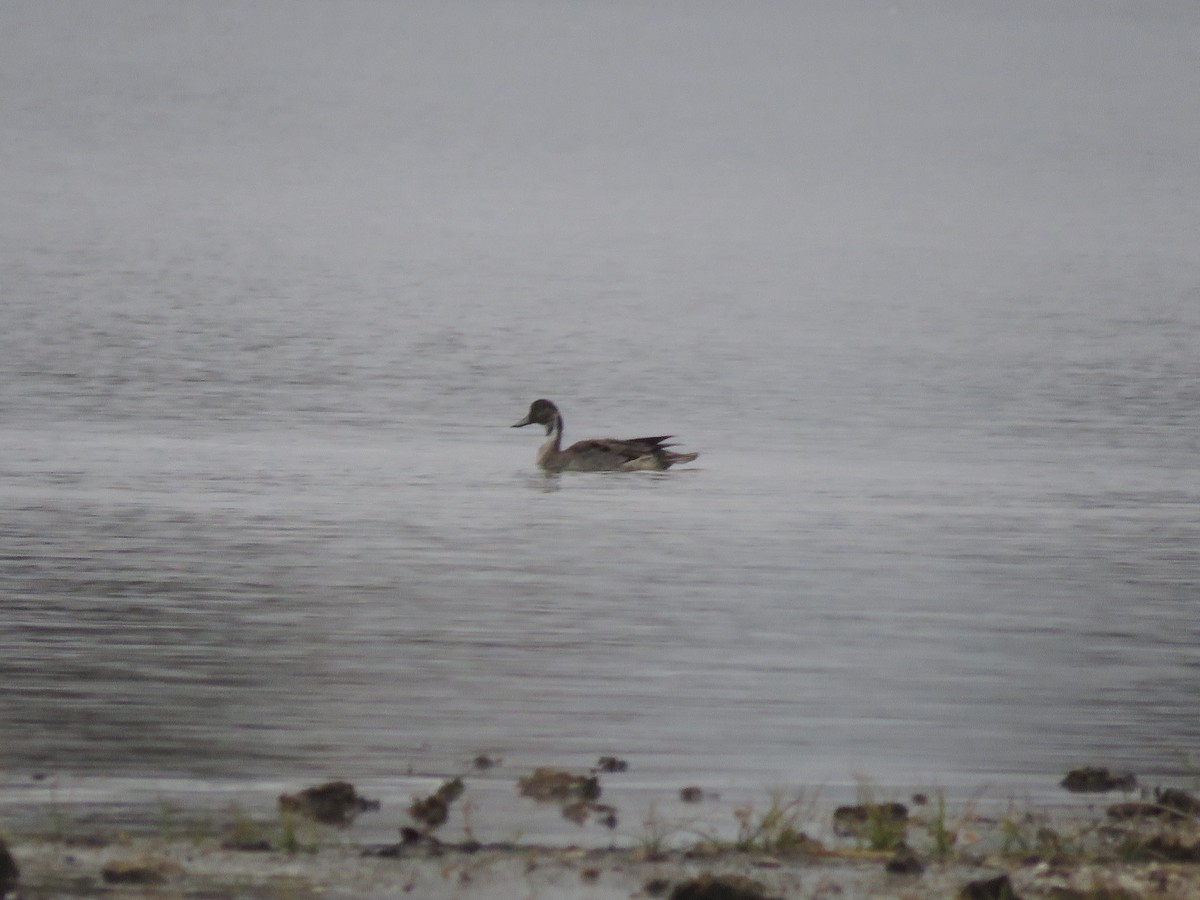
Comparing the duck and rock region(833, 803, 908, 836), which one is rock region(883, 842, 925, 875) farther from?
the duck

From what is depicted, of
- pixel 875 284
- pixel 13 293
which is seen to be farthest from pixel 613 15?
pixel 13 293

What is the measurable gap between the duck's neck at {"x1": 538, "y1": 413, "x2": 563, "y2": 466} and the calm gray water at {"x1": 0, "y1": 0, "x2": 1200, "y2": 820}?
0.34m

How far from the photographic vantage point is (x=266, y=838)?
7.00m

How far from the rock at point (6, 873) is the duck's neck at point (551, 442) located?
1386 cm

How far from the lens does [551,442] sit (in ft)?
67.4

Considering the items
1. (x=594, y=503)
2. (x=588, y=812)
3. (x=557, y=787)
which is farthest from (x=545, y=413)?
(x=588, y=812)

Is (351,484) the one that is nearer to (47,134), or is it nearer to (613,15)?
(47,134)

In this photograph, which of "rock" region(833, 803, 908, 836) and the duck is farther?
the duck

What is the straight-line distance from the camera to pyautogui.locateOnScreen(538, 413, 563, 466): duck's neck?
20203mm

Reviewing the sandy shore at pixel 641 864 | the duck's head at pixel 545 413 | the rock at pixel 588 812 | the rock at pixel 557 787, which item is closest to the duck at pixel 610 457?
the duck's head at pixel 545 413

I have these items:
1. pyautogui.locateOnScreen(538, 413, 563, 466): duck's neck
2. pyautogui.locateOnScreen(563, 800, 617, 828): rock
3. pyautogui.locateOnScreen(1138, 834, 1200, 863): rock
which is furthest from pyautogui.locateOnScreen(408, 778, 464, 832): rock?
pyautogui.locateOnScreen(538, 413, 563, 466): duck's neck

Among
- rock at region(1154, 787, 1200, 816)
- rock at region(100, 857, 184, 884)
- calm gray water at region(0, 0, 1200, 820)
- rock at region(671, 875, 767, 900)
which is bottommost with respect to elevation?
rock at region(100, 857, 184, 884)

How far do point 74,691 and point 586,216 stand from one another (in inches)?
4242

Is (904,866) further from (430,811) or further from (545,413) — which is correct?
(545,413)
